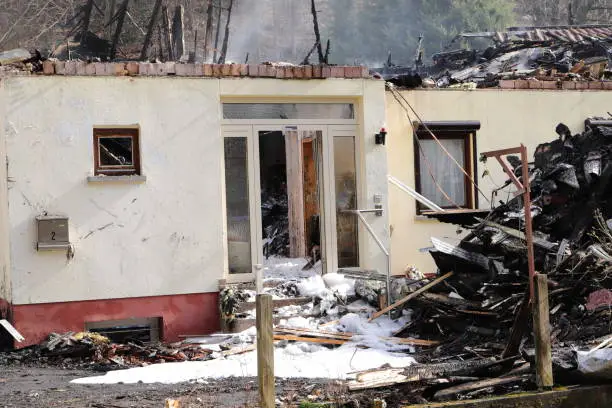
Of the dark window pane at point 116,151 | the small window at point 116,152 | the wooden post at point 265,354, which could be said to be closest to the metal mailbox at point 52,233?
the small window at point 116,152

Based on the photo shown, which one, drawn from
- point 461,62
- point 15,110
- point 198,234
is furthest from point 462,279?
point 461,62

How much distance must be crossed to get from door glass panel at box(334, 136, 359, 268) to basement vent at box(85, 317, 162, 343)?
9.98ft

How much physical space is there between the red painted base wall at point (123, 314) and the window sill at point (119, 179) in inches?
67.2

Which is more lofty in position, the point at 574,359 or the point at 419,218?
the point at 419,218

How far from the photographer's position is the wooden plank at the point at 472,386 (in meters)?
8.12

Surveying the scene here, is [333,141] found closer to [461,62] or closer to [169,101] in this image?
[169,101]

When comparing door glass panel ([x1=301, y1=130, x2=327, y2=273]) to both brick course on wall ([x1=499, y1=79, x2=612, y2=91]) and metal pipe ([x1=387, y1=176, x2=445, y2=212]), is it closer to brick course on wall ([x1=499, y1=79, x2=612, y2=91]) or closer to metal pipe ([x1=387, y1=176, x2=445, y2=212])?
metal pipe ([x1=387, y1=176, x2=445, y2=212])

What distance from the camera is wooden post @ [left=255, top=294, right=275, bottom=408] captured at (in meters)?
7.16

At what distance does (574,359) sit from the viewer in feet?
28.0

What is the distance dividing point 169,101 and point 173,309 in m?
3.06

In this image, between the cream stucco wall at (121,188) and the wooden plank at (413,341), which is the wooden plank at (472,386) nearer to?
the wooden plank at (413,341)

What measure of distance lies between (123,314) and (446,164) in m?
6.04

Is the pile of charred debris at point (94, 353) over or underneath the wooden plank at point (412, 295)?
underneath

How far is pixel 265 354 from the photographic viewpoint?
719cm
